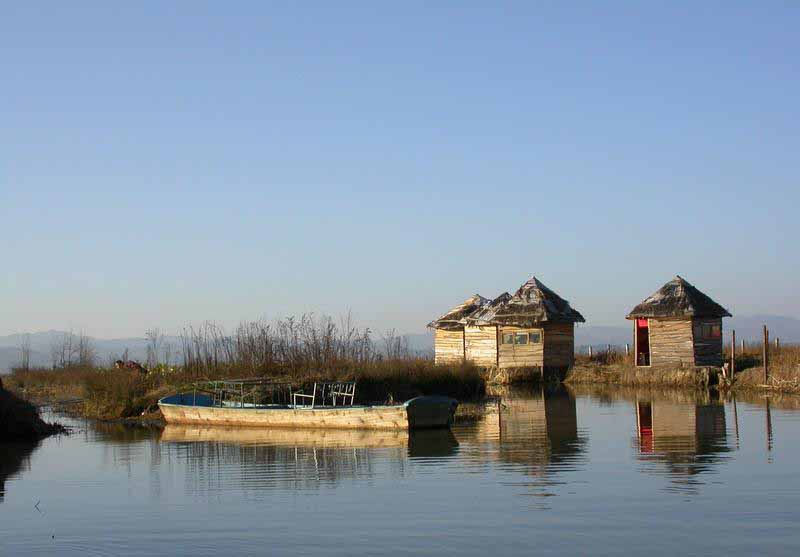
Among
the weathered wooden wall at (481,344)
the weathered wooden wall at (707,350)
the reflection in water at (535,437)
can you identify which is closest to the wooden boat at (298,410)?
the reflection in water at (535,437)

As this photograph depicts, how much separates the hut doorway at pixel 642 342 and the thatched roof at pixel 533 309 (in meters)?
2.54

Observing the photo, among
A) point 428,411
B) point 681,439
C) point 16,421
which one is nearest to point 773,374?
point 681,439

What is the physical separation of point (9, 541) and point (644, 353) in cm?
3537

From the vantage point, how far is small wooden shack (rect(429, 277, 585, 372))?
44688 millimetres

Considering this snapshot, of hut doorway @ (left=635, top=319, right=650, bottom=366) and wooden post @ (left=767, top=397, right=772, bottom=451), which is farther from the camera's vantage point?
hut doorway @ (left=635, top=319, right=650, bottom=366)

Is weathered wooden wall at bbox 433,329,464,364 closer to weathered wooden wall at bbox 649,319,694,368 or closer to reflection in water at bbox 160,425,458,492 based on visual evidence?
weathered wooden wall at bbox 649,319,694,368

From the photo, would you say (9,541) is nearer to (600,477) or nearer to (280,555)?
(280,555)

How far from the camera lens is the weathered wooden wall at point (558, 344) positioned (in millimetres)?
44875

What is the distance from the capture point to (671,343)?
137 feet

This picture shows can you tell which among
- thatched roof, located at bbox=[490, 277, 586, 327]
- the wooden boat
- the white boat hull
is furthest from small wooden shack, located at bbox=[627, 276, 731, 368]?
the white boat hull

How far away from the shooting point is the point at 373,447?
21875 mm

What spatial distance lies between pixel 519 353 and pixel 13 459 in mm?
26413

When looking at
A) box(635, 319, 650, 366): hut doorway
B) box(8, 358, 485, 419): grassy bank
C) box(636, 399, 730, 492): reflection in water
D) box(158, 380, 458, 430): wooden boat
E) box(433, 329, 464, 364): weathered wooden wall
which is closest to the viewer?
box(636, 399, 730, 492): reflection in water

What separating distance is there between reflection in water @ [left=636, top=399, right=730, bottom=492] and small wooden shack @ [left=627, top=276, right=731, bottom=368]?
9358 mm
